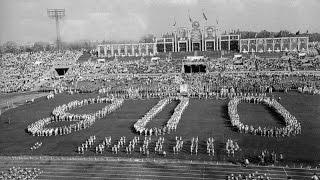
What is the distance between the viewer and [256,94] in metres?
50.4

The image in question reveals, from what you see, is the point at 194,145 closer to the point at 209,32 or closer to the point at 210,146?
the point at 210,146

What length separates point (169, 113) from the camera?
4225 cm

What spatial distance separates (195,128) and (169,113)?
7651 mm

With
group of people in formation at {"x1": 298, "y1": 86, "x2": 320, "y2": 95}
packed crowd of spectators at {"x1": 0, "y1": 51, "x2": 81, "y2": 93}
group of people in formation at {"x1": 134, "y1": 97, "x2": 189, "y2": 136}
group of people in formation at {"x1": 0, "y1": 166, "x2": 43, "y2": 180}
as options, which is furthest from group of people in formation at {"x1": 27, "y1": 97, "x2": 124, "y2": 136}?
packed crowd of spectators at {"x1": 0, "y1": 51, "x2": 81, "y2": 93}

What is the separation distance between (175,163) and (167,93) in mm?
29091

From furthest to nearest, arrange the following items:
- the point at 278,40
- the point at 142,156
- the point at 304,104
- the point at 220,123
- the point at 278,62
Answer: the point at 278,40 → the point at 278,62 → the point at 304,104 → the point at 220,123 → the point at 142,156

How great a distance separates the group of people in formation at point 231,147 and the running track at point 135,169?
2.34m

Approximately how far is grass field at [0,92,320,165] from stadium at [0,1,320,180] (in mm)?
95

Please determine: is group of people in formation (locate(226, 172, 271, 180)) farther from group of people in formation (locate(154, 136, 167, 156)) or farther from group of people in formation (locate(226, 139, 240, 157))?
group of people in formation (locate(154, 136, 167, 156))

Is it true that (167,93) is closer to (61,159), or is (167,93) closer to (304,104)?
(304,104)

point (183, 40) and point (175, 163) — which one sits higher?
point (183, 40)

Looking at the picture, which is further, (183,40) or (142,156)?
(183,40)

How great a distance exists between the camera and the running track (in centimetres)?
2355

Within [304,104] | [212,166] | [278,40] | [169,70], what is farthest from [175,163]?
[278,40]
